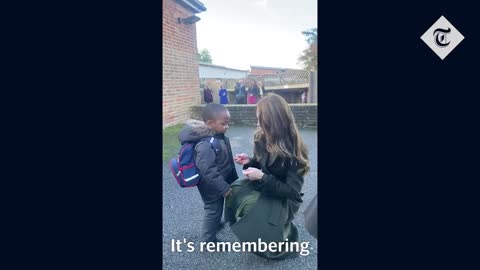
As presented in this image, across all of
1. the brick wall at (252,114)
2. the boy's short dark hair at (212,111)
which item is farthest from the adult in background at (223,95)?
the boy's short dark hair at (212,111)

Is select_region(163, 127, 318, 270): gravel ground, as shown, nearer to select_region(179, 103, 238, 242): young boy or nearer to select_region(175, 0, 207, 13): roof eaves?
select_region(179, 103, 238, 242): young boy

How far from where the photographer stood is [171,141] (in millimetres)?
2195

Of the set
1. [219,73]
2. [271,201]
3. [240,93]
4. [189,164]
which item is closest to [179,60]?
[219,73]

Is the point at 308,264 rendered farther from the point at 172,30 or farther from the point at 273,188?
the point at 172,30

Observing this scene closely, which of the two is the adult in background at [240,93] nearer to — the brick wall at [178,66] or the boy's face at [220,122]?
the boy's face at [220,122]

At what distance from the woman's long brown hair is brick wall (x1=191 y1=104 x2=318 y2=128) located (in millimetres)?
229

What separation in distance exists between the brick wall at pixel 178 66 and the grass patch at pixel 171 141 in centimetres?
5

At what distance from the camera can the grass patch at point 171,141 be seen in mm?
2148

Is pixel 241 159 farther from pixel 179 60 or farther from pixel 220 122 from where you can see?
pixel 179 60

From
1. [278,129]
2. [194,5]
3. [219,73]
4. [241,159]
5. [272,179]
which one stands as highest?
[194,5]

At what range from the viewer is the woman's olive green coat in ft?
6.31

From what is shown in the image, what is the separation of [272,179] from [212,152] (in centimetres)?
45
